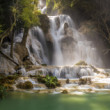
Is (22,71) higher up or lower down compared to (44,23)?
lower down

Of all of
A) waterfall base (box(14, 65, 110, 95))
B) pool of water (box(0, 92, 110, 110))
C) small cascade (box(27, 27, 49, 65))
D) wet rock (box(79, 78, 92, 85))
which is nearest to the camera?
pool of water (box(0, 92, 110, 110))

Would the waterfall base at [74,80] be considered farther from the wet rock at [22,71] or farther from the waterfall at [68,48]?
the waterfall at [68,48]

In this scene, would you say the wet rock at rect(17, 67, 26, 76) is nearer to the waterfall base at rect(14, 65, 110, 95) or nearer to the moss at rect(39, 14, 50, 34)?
the waterfall base at rect(14, 65, 110, 95)

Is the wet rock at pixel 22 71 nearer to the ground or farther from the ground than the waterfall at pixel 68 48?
nearer to the ground

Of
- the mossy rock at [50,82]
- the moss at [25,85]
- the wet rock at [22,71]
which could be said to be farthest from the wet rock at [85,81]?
the wet rock at [22,71]

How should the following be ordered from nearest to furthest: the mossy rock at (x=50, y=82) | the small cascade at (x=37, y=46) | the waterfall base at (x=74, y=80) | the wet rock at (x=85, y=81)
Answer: the waterfall base at (x=74, y=80)
the mossy rock at (x=50, y=82)
the wet rock at (x=85, y=81)
the small cascade at (x=37, y=46)

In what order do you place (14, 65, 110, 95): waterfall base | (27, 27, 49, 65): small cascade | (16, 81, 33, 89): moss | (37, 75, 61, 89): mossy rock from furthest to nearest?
1. (27, 27, 49, 65): small cascade
2. (37, 75, 61, 89): mossy rock
3. (16, 81, 33, 89): moss
4. (14, 65, 110, 95): waterfall base

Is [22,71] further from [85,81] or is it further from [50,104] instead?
[50,104]

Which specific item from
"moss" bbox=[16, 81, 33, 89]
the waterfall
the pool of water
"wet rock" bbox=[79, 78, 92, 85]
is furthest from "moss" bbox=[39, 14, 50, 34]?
the pool of water

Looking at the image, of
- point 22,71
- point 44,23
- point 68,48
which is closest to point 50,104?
point 22,71

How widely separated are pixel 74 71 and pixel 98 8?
55.3 ft

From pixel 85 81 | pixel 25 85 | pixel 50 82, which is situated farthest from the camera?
pixel 85 81

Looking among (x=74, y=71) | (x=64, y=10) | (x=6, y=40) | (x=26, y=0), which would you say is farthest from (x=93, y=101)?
(x=64, y=10)

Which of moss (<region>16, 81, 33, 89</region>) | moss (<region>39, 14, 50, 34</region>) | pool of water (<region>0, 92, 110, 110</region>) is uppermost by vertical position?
moss (<region>39, 14, 50, 34</region>)
